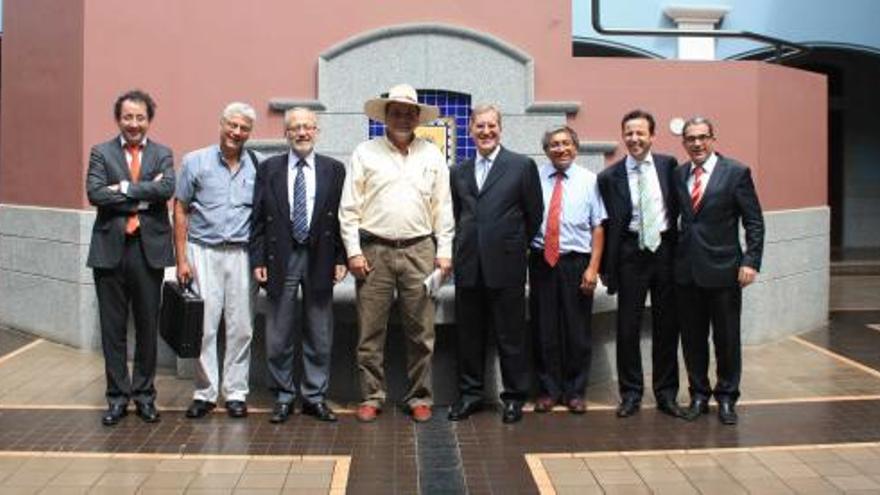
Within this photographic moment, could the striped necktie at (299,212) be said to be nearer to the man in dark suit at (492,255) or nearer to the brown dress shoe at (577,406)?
the man in dark suit at (492,255)

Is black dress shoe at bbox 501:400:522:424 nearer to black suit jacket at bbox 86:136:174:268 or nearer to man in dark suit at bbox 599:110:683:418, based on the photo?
man in dark suit at bbox 599:110:683:418

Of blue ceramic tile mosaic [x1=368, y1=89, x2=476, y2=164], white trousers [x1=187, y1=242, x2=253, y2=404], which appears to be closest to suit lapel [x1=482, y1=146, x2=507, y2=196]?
white trousers [x1=187, y1=242, x2=253, y2=404]

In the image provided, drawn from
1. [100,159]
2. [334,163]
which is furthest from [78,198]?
[334,163]

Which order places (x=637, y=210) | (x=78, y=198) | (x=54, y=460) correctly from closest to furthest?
(x=54, y=460) < (x=637, y=210) < (x=78, y=198)

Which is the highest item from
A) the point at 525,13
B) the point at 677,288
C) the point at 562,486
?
the point at 525,13

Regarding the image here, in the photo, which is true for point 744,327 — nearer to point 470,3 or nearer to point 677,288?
point 677,288

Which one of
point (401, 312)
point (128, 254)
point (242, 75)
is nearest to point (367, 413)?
point (401, 312)

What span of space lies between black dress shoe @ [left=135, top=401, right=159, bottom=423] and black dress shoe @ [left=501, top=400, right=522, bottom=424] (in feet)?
7.01

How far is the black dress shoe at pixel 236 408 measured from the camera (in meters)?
6.39

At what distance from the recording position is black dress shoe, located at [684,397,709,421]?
640cm

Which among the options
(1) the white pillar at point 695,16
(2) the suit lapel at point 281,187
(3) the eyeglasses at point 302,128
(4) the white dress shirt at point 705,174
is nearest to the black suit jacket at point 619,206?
(4) the white dress shirt at point 705,174

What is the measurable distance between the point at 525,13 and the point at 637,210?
2.99 meters

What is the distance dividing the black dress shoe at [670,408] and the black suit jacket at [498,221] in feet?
4.03

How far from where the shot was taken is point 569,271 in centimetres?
647
